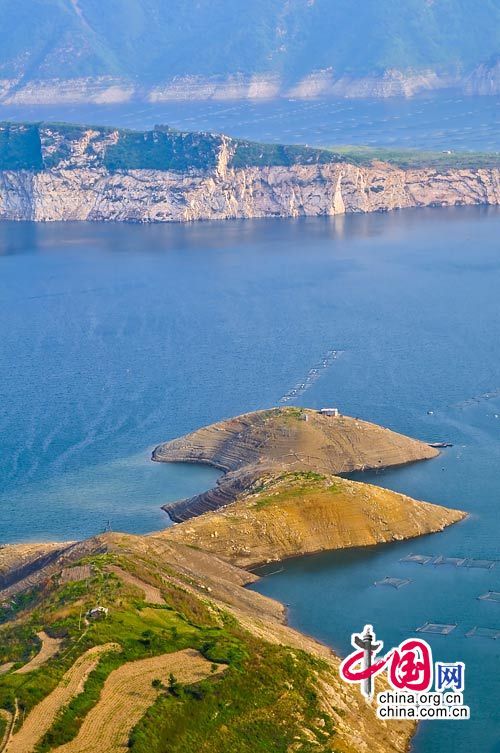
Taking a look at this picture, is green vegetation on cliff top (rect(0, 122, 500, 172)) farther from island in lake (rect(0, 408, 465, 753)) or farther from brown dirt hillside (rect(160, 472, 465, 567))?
brown dirt hillside (rect(160, 472, 465, 567))

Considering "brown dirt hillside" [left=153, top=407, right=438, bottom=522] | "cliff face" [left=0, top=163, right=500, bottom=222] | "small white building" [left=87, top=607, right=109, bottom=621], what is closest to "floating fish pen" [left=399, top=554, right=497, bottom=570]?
"brown dirt hillside" [left=153, top=407, right=438, bottom=522]

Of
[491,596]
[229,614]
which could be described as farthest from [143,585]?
[491,596]

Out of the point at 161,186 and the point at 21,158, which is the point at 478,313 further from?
the point at 21,158

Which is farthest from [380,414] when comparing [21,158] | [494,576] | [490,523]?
[21,158]

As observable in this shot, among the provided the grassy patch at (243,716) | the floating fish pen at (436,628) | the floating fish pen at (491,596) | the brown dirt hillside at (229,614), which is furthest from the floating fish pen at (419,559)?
the grassy patch at (243,716)

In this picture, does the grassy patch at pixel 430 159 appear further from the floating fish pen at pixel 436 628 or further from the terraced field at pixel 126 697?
the terraced field at pixel 126 697
